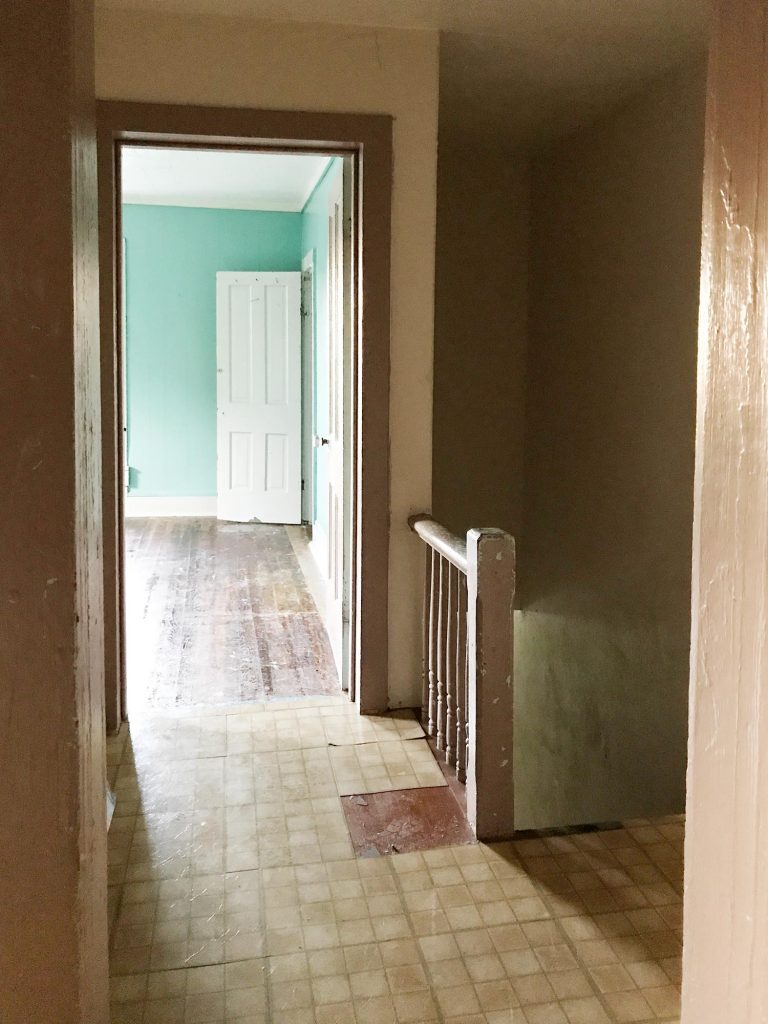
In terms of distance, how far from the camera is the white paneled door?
749 centimetres

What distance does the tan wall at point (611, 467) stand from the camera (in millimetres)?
3842

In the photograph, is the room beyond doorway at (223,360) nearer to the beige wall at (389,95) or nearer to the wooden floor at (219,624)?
the wooden floor at (219,624)

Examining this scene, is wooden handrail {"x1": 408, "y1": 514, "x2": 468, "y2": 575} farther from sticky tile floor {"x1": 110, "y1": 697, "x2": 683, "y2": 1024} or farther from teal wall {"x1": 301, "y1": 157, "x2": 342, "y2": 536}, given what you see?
teal wall {"x1": 301, "y1": 157, "x2": 342, "y2": 536}

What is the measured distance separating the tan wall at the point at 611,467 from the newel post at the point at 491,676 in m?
1.50

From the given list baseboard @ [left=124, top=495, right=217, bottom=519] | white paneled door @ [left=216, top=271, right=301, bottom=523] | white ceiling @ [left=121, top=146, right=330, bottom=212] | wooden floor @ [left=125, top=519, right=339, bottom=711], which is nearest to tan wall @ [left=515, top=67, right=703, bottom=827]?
wooden floor @ [left=125, top=519, right=339, bottom=711]

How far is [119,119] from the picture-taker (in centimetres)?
313

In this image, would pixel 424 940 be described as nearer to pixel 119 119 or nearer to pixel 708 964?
pixel 708 964

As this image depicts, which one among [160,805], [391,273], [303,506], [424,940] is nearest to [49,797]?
[424,940]

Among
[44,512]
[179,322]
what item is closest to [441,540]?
[44,512]

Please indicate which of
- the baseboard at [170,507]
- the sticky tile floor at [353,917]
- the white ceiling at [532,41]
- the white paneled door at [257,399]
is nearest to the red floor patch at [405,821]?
the sticky tile floor at [353,917]

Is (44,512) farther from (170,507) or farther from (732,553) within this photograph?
(170,507)

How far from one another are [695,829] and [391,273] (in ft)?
8.53

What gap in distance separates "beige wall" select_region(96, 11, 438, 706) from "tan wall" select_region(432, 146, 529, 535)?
190 centimetres

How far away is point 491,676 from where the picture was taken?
101 inches
